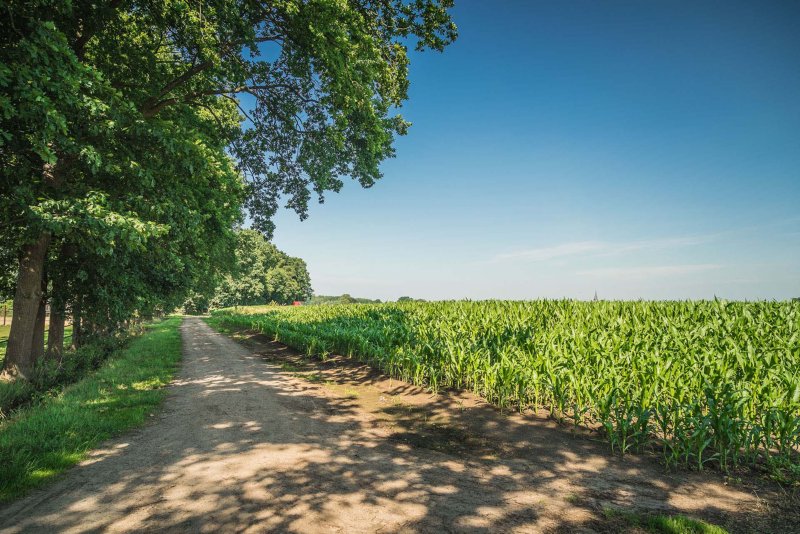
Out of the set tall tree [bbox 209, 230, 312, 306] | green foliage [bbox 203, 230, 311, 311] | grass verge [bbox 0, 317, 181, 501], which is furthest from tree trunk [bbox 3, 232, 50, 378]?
tall tree [bbox 209, 230, 312, 306]

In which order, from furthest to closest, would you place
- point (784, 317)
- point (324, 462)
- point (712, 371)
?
point (784, 317), point (712, 371), point (324, 462)

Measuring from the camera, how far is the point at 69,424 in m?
6.32

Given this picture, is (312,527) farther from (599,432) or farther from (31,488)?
(599,432)

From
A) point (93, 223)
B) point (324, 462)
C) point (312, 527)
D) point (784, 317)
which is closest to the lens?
point (312, 527)

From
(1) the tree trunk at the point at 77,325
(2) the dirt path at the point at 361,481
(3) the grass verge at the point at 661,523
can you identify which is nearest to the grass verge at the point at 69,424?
(2) the dirt path at the point at 361,481

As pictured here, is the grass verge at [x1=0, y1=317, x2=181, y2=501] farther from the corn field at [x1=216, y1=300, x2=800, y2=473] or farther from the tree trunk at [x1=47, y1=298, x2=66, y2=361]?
the corn field at [x1=216, y1=300, x2=800, y2=473]

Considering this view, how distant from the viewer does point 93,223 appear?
316 inches

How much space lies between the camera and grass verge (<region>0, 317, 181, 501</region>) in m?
4.55

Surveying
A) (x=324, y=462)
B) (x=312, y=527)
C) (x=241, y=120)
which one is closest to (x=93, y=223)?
(x=324, y=462)

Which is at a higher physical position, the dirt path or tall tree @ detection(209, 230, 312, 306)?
tall tree @ detection(209, 230, 312, 306)

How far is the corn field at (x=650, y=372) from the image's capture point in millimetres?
5004

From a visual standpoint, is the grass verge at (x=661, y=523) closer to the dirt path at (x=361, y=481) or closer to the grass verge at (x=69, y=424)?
the dirt path at (x=361, y=481)

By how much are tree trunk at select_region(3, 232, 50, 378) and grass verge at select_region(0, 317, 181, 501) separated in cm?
204

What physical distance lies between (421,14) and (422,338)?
9.97m
